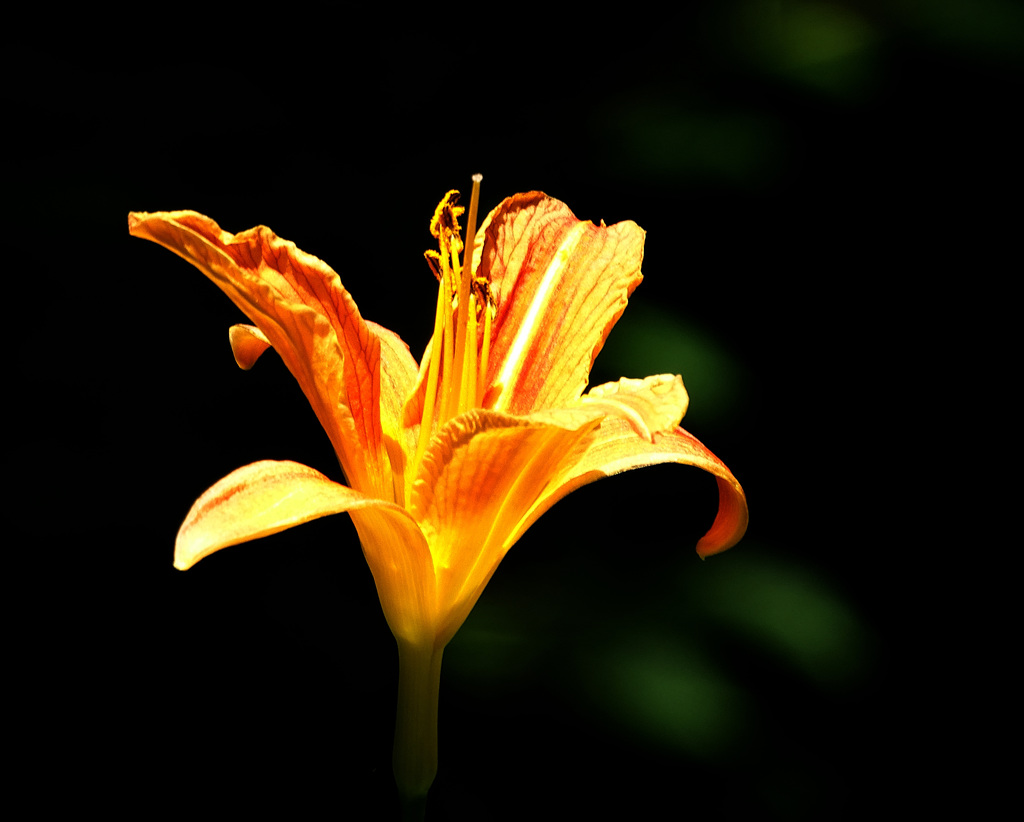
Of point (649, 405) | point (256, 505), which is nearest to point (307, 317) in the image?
point (256, 505)

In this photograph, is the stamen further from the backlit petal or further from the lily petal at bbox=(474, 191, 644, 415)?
the backlit petal

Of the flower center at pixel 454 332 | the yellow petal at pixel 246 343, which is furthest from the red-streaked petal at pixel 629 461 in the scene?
the yellow petal at pixel 246 343

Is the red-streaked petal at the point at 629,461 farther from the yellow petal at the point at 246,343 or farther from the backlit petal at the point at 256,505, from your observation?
the yellow petal at the point at 246,343

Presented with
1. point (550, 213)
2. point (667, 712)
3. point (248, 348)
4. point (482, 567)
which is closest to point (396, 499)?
point (482, 567)

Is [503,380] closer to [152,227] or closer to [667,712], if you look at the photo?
[152,227]

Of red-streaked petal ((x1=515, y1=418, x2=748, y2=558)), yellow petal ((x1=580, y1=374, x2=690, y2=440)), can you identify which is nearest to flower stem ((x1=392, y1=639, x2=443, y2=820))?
red-streaked petal ((x1=515, y1=418, x2=748, y2=558))
